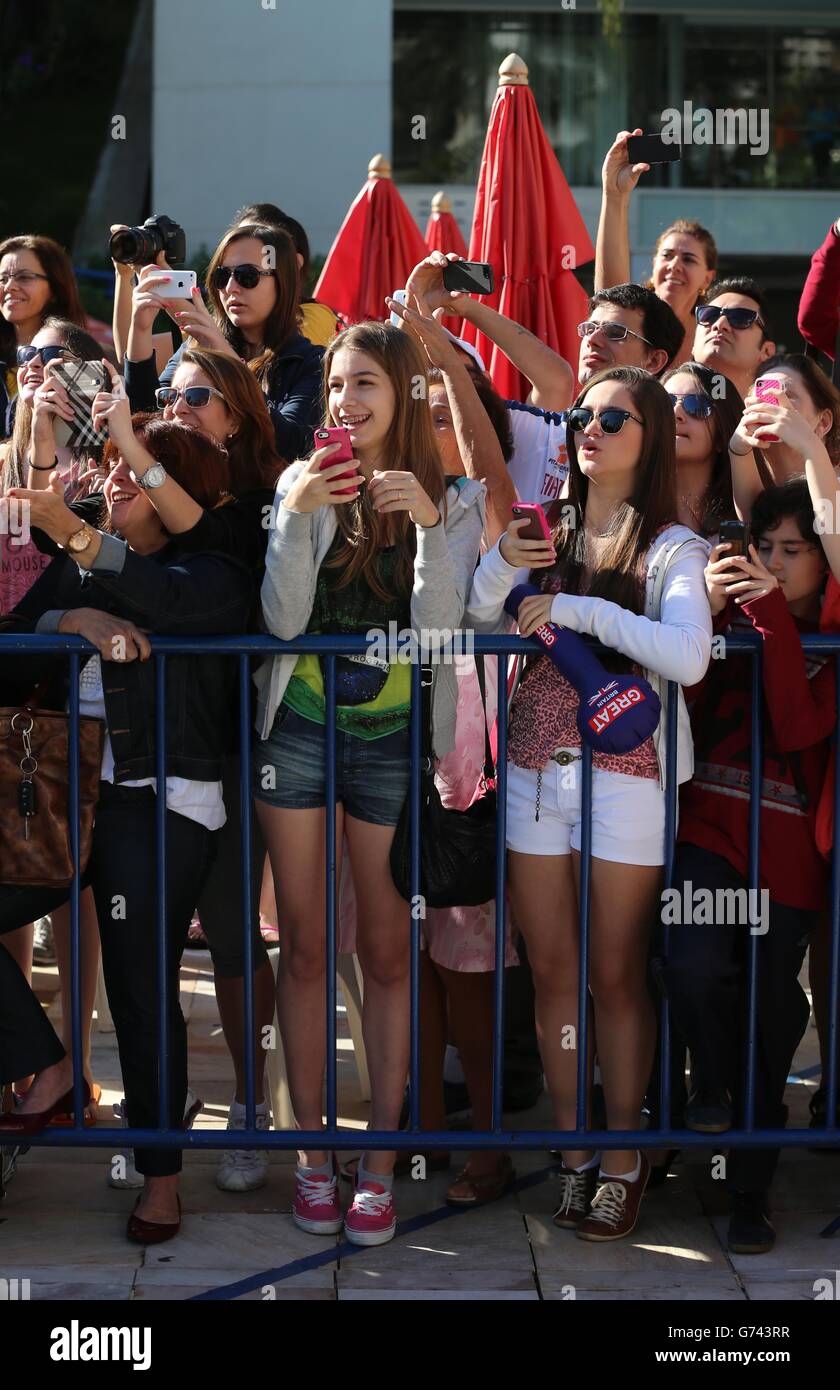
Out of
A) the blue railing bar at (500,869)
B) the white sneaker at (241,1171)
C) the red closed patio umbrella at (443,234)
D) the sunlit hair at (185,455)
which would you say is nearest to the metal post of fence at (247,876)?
the white sneaker at (241,1171)

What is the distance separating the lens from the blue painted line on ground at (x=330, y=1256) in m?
3.43

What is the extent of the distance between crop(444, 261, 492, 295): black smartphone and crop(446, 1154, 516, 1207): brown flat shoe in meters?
2.27

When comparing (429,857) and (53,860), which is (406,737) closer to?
(429,857)

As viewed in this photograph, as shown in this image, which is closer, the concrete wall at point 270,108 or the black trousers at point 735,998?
the black trousers at point 735,998

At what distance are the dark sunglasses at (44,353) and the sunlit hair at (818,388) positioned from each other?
184cm

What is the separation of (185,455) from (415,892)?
1.13m

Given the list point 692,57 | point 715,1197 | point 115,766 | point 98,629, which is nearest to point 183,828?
point 115,766

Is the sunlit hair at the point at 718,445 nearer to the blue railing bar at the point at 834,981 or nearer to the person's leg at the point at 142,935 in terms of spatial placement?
the blue railing bar at the point at 834,981

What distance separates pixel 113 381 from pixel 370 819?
A: 54.0 inches

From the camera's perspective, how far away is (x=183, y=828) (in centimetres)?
366

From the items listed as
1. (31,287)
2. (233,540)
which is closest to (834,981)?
(233,540)

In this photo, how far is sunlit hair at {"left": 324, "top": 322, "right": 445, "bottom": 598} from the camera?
367 cm

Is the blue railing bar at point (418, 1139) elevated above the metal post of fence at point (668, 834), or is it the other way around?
the metal post of fence at point (668, 834)

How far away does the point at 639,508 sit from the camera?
371 cm
